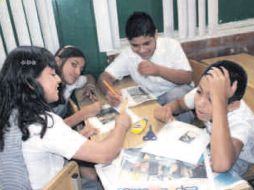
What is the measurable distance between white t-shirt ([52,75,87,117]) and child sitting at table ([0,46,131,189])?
74 cm

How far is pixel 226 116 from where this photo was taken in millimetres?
1208

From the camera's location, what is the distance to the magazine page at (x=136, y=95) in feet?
6.00

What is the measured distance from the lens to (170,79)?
2119 mm

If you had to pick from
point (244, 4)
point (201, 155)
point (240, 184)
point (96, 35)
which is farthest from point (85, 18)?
point (240, 184)

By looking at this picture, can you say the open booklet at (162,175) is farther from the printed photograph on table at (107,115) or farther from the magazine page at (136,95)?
the magazine page at (136,95)

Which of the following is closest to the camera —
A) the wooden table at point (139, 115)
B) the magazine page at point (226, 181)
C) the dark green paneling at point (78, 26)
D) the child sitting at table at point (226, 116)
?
the magazine page at point (226, 181)

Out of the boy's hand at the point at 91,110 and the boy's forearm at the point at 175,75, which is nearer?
the boy's hand at the point at 91,110

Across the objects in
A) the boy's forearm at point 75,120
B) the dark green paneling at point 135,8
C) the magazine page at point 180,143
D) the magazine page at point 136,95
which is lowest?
the boy's forearm at point 75,120

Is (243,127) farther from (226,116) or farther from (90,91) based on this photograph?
(90,91)

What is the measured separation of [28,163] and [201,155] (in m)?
0.68

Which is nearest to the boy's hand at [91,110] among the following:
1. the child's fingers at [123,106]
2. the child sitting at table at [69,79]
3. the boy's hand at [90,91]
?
the child sitting at table at [69,79]

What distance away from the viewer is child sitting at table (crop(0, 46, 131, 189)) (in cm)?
121

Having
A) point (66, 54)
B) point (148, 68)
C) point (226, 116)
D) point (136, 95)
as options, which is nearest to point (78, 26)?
point (66, 54)

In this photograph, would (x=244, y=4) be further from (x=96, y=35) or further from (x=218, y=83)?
(x=218, y=83)
